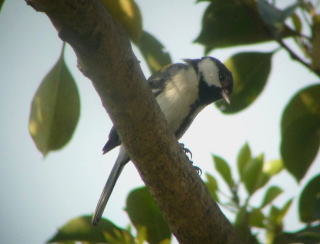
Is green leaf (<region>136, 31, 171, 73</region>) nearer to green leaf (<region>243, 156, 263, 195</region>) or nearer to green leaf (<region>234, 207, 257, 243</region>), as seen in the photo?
green leaf (<region>243, 156, 263, 195</region>)

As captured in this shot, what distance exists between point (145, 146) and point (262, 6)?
66 cm

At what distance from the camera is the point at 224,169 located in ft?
7.11

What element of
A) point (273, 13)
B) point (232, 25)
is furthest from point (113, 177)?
point (273, 13)

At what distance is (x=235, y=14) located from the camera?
84.9 inches

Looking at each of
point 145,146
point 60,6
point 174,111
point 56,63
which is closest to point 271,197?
point 145,146

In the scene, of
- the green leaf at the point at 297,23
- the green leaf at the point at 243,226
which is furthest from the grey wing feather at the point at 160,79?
the green leaf at the point at 243,226

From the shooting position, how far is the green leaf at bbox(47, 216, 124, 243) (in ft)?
6.25

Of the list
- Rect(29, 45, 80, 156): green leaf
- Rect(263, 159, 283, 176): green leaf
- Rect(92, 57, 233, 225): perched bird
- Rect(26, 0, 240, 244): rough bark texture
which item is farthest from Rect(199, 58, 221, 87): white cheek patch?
Rect(29, 45, 80, 156): green leaf

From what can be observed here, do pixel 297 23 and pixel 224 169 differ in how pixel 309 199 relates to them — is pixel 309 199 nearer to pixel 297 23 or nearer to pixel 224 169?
pixel 224 169

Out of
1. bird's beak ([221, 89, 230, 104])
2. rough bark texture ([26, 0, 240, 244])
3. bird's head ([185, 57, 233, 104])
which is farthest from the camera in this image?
bird's head ([185, 57, 233, 104])

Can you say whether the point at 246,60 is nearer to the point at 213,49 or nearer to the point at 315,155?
the point at 213,49

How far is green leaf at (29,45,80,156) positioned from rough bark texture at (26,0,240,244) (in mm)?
223

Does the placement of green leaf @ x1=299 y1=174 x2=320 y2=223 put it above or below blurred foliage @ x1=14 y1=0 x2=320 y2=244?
below

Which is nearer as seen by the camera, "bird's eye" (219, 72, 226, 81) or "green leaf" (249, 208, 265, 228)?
"green leaf" (249, 208, 265, 228)
